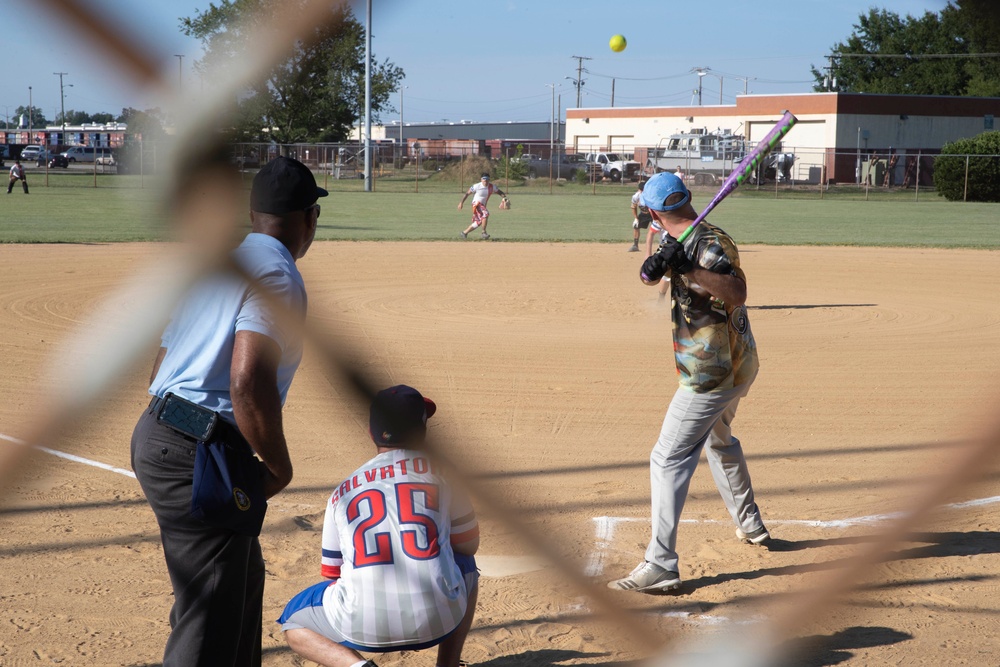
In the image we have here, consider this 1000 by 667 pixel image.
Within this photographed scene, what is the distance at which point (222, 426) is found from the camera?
9.34 feet

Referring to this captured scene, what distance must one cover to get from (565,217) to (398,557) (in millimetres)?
28509

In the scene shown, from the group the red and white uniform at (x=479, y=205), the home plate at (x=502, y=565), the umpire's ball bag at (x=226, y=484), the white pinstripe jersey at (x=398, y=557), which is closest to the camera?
the umpire's ball bag at (x=226, y=484)

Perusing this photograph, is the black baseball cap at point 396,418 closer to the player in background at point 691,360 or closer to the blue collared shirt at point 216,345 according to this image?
the blue collared shirt at point 216,345

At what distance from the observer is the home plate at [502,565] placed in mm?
4699

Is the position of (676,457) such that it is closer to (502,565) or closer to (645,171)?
(502,565)

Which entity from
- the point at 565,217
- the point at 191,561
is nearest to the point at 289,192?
the point at 191,561

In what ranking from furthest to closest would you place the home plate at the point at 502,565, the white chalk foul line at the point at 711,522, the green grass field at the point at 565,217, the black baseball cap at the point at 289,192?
the green grass field at the point at 565,217, the white chalk foul line at the point at 711,522, the home plate at the point at 502,565, the black baseball cap at the point at 289,192

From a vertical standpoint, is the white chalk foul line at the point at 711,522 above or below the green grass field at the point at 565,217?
below

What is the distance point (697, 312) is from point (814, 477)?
213cm

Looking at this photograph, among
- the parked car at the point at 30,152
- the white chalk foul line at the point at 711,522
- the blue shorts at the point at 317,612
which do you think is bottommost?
the white chalk foul line at the point at 711,522

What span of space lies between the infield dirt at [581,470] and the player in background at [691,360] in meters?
0.27

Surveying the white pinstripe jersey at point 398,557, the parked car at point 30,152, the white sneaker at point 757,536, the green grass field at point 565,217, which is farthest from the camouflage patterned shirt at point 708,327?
the parked car at point 30,152

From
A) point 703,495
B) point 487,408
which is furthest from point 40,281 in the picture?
point 703,495

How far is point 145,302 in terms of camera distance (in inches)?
43.9
